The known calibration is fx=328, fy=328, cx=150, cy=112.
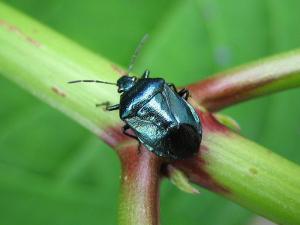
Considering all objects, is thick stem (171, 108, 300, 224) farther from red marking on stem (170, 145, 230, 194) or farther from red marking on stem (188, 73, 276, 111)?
red marking on stem (188, 73, 276, 111)

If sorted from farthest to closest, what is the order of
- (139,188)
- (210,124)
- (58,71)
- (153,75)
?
(153,75) < (58,71) < (210,124) < (139,188)

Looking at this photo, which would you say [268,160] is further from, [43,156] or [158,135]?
[43,156]

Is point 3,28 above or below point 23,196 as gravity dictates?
above

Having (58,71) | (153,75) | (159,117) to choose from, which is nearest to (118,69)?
(58,71)

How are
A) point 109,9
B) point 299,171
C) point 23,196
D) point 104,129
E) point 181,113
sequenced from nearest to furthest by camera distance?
1. point 299,171
2. point 104,129
3. point 181,113
4. point 23,196
5. point 109,9

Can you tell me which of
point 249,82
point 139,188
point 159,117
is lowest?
point 159,117

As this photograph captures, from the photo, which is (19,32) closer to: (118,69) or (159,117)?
(118,69)

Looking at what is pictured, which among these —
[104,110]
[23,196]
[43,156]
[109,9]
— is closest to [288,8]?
[109,9]
